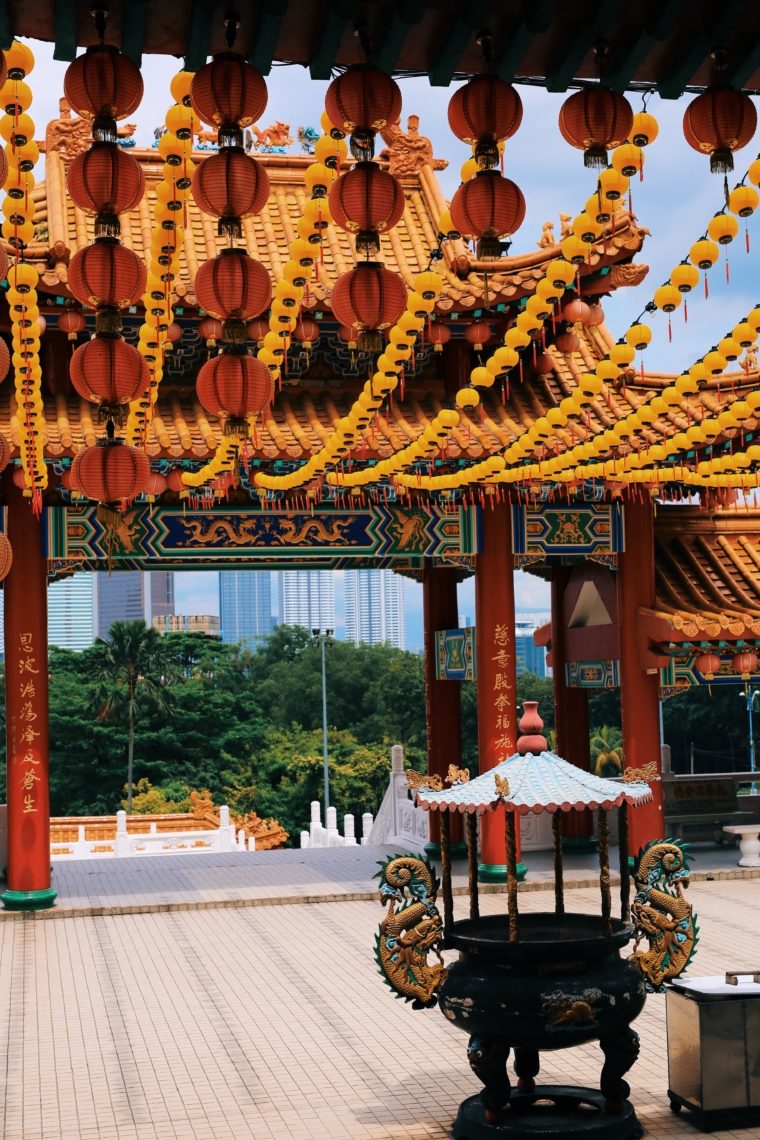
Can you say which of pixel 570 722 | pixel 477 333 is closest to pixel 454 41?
pixel 477 333

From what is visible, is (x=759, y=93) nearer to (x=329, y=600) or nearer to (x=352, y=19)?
(x=352, y=19)

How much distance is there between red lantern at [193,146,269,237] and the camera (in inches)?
194

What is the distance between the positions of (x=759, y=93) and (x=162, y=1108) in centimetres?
660

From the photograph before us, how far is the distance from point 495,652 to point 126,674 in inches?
1173

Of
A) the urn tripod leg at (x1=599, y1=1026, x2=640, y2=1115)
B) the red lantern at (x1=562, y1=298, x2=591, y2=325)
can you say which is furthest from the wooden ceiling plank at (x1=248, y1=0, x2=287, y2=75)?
the red lantern at (x1=562, y1=298, x2=591, y2=325)

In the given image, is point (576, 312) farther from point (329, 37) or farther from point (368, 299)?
point (329, 37)

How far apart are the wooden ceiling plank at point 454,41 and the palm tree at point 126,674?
40331 mm

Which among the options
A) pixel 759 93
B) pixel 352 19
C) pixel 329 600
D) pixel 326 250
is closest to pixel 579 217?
pixel 759 93

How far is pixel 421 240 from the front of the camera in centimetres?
1752

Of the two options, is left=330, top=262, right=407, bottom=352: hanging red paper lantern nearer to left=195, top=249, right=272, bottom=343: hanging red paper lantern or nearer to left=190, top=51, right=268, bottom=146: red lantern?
left=195, top=249, right=272, bottom=343: hanging red paper lantern

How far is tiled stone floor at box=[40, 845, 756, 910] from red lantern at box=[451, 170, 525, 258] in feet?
39.7

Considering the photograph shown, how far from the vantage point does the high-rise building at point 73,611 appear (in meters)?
147

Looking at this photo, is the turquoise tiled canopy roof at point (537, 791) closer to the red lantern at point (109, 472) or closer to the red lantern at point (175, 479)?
the red lantern at point (109, 472)

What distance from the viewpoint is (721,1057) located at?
7.84m
